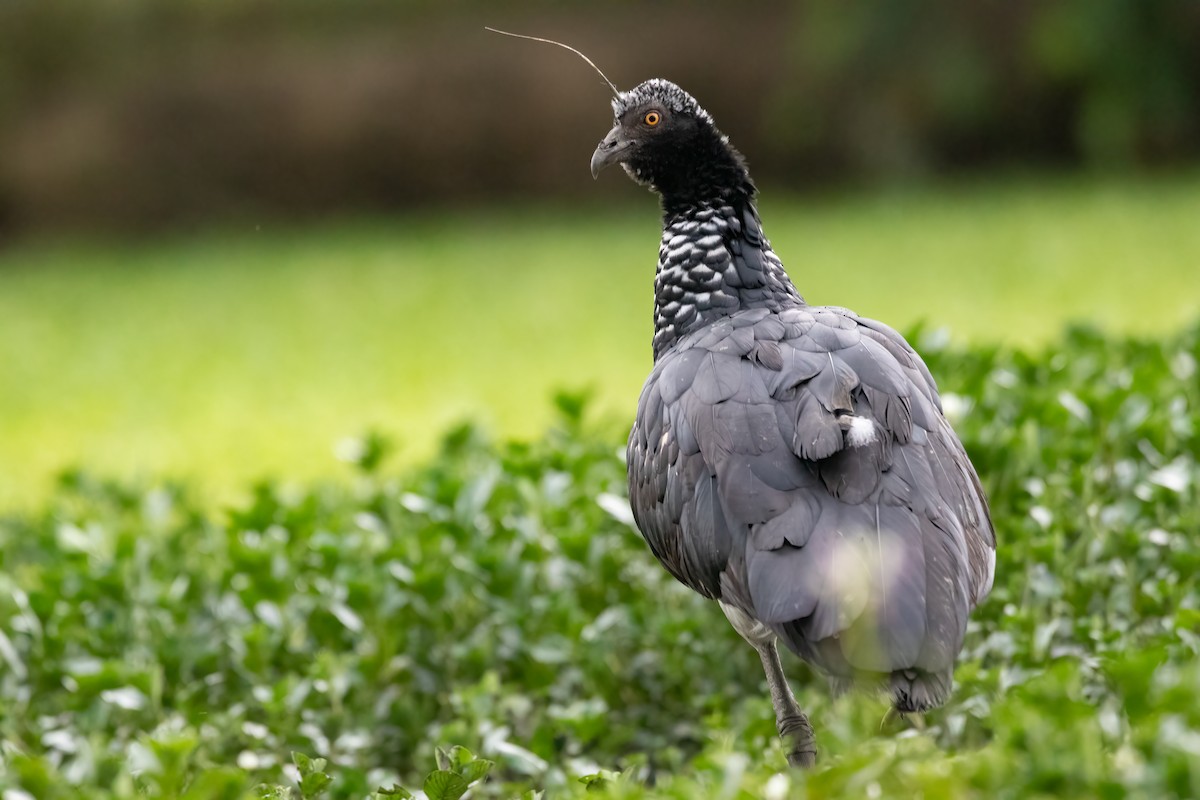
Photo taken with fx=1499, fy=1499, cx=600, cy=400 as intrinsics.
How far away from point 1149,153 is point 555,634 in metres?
14.6

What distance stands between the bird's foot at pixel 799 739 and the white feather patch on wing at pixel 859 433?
2.45 feet

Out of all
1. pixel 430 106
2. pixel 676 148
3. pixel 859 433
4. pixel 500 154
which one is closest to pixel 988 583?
pixel 859 433

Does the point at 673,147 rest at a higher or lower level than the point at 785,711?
higher

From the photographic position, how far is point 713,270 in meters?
3.77

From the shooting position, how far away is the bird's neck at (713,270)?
3762mm

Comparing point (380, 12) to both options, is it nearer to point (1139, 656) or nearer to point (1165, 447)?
point (1165, 447)

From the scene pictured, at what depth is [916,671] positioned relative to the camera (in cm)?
277

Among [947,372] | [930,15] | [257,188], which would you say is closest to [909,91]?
[930,15]

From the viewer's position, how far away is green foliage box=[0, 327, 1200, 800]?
→ 3.81 m

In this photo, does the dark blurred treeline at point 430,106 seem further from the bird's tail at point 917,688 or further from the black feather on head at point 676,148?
the bird's tail at point 917,688

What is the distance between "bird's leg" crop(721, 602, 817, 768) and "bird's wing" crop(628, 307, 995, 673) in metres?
0.18

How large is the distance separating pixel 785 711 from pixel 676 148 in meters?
1.46

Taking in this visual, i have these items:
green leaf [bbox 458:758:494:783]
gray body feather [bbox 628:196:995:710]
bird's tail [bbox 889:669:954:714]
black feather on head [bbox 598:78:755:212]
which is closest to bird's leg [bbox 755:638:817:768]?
gray body feather [bbox 628:196:995:710]

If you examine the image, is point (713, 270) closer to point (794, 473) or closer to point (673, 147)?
point (673, 147)
